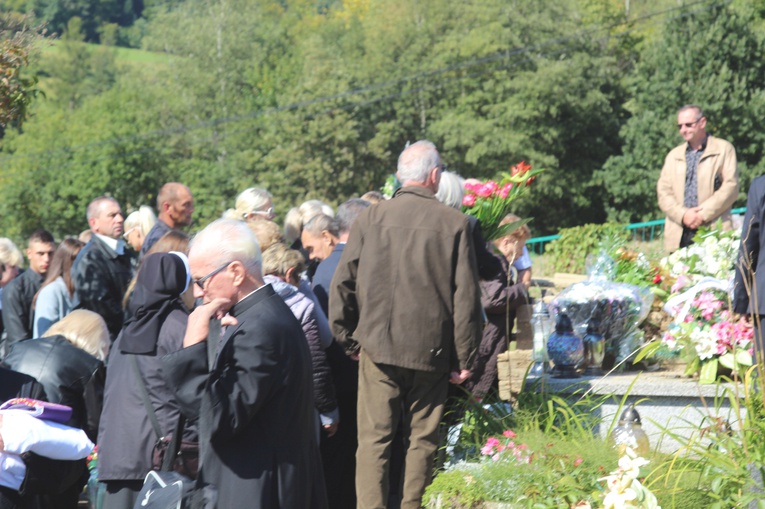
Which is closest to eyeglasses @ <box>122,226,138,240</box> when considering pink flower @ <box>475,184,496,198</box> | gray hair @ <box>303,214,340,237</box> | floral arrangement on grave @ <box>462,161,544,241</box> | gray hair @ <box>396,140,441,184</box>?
gray hair @ <box>303,214,340,237</box>

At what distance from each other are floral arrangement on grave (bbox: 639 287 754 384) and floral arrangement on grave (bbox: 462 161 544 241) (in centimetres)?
112

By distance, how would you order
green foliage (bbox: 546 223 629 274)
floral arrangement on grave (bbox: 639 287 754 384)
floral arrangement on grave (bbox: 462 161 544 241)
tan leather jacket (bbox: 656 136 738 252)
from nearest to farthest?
floral arrangement on grave (bbox: 639 287 754 384), floral arrangement on grave (bbox: 462 161 544 241), tan leather jacket (bbox: 656 136 738 252), green foliage (bbox: 546 223 629 274)

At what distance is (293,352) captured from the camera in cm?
386

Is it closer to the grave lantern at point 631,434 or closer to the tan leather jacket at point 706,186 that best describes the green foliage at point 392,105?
the tan leather jacket at point 706,186

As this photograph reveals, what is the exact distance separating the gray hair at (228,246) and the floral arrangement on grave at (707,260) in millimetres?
3577

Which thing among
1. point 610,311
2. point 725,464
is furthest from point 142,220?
point 725,464

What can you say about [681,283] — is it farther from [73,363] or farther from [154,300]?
[73,363]

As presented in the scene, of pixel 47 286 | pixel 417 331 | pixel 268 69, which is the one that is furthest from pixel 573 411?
pixel 268 69

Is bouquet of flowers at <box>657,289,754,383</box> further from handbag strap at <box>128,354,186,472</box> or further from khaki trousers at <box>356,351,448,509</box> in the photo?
handbag strap at <box>128,354,186,472</box>

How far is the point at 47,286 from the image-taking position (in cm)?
751

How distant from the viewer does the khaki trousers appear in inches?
212

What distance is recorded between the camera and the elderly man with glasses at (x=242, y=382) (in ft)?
12.2

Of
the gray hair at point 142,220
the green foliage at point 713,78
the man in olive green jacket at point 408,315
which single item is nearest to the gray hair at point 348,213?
the man in olive green jacket at point 408,315

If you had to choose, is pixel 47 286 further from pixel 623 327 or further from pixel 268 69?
pixel 268 69
